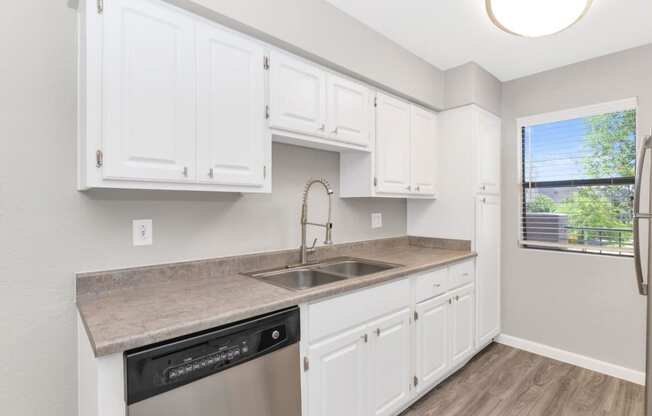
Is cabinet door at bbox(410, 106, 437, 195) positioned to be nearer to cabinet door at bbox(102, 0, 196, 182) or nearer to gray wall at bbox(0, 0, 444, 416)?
gray wall at bbox(0, 0, 444, 416)

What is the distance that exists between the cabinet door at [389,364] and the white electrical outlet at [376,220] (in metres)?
0.92

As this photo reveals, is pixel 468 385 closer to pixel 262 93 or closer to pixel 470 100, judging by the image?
pixel 470 100

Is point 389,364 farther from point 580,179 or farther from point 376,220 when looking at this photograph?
point 580,179

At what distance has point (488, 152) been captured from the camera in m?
2.90

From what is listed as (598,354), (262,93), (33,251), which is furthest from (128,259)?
(598,354)

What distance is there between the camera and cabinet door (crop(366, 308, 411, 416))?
5.80 ft

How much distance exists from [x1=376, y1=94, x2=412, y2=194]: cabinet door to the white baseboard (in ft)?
5.87

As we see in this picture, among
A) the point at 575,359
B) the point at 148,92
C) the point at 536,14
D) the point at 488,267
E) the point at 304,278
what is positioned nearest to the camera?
the point at 148,92

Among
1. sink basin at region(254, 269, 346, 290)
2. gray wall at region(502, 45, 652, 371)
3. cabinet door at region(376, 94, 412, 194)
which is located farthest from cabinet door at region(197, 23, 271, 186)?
gray wall at region(502, 45, 652, 371)

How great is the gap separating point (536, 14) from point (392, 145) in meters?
1.11

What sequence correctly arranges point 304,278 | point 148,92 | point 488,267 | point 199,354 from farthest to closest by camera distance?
point 488,267 < point 304,278 < point 148,92 < point 199,354

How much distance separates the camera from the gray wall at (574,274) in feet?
8.07

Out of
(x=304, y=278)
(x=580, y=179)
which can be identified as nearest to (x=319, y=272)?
(x=304, y=278)

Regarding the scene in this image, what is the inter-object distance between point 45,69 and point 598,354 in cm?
392
